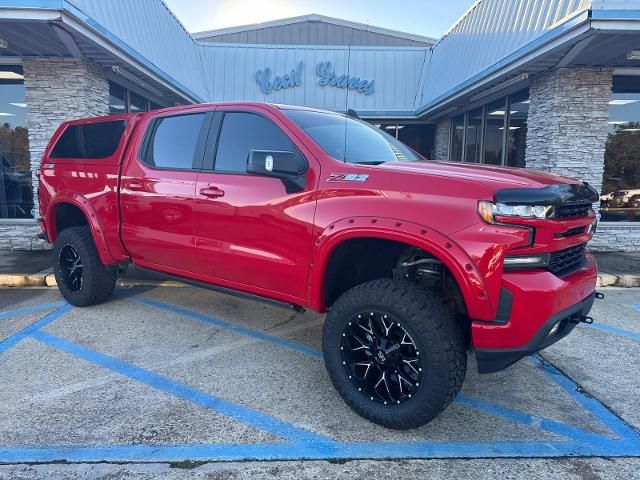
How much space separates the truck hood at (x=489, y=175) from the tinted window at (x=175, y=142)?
185 cm

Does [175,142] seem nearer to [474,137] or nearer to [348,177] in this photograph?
[348,177]

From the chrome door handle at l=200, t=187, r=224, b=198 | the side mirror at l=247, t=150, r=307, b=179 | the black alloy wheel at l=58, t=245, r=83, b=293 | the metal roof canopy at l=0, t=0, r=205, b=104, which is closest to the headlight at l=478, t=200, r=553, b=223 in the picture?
the side mirror at l=247, t=150, r=307, b=179

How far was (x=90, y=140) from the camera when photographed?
5219 mm

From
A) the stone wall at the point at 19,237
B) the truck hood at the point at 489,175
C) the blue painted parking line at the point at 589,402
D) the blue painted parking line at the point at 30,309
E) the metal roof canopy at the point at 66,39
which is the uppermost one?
the metal roof canopy at the point at 66,39

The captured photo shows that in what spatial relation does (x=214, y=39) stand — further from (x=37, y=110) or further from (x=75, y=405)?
(x=75, y=405)

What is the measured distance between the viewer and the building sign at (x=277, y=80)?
49.1ft

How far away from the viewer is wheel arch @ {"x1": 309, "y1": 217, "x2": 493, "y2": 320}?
8.84ft

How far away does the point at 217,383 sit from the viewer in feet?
12.0

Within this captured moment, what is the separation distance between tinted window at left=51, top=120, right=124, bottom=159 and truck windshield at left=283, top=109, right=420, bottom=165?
2.17m

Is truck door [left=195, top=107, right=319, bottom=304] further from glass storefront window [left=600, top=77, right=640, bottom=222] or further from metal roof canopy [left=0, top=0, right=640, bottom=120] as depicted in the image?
glass storefront window [left=600, top=77, right=640, bottom=222]

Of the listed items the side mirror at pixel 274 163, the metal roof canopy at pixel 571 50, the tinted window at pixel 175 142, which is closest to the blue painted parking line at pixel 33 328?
the tinted window at pixel 175 142

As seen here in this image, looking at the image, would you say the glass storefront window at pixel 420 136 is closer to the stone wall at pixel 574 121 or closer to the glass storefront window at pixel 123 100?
the stone wall at pixel 574 121

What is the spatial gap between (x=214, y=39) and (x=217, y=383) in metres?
21.4

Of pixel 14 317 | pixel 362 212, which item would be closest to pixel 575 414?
pixel 362 212
